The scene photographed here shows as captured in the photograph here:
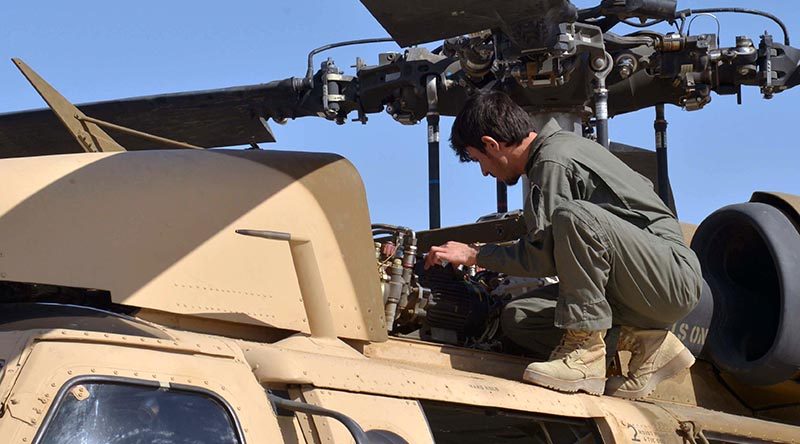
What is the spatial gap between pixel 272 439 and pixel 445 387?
787mm

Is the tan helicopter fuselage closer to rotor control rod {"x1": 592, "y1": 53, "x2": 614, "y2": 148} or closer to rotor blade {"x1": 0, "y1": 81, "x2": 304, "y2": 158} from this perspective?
rotor control rod {"x1": 592, "y1": 53, "x2": 614, "y2": 148}

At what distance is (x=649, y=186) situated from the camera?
14.8 feet

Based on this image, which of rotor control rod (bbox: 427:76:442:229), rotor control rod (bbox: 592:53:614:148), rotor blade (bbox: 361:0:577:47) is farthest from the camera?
rotor control rod (bbox: 427:76:442:229)

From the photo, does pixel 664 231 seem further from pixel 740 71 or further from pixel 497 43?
pixel 740 71

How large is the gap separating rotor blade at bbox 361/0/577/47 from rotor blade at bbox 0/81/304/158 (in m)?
2.21

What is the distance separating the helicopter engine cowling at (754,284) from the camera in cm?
472

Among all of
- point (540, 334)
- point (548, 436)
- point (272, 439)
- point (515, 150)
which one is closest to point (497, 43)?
point (515, 150)

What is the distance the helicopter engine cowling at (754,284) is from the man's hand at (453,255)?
4.25 feet

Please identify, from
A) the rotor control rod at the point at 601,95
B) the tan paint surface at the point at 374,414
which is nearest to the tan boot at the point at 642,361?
the tan paint surface at the point at 374,414

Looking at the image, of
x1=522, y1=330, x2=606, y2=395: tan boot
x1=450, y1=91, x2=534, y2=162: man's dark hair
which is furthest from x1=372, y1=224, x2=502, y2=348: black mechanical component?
x1=522, y1=330, x2=606, y2=395: tan boot

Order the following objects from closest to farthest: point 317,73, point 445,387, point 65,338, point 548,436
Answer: point 65,338 → point 445,387 → point 548,436 → point 317,73

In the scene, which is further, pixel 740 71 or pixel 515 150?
pixel 740 71

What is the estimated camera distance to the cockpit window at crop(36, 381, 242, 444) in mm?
2758

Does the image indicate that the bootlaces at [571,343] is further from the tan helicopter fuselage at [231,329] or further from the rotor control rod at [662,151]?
the rotor control rod at [662,151]
